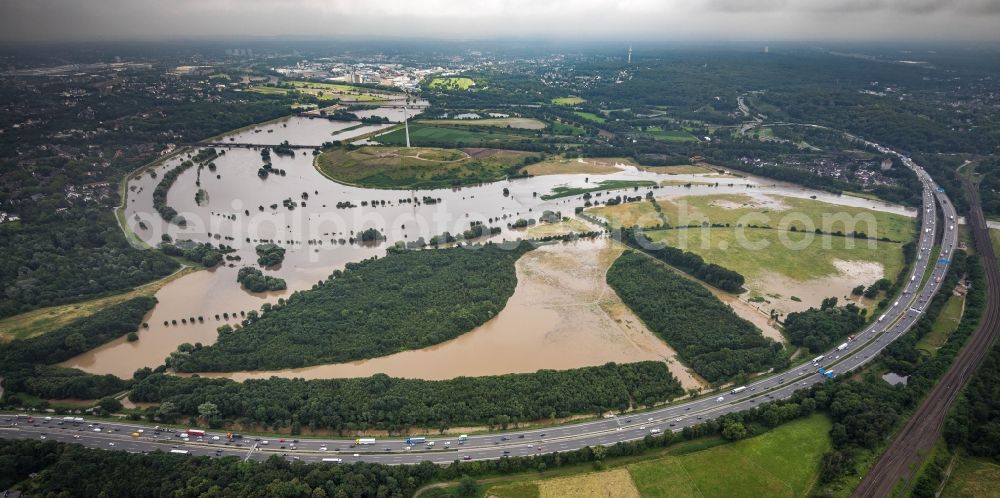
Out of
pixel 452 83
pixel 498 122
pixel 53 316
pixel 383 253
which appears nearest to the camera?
pixel 53 316

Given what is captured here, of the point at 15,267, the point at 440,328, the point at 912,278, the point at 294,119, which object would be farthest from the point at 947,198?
the point at 294,119

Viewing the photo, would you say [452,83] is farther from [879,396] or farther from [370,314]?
[879,396]

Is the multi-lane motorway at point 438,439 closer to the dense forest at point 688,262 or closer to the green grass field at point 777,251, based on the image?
the dense forest at point 688,262

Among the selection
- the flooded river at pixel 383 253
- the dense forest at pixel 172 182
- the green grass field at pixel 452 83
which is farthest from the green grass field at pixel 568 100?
the dense forest at pixel 172 182

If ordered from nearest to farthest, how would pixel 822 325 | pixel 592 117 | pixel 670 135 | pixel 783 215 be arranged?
pixel 822 325, pixel 783 215, pixel 670 135, pixel 592 117

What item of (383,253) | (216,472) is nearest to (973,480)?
(216,472)

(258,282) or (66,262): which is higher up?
(66,262)

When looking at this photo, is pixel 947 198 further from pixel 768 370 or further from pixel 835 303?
pixel 768 370

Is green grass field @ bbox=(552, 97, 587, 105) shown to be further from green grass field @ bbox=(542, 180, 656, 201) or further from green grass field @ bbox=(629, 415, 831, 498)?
green grass field @ bbox=(629, 415, 831, 498)
